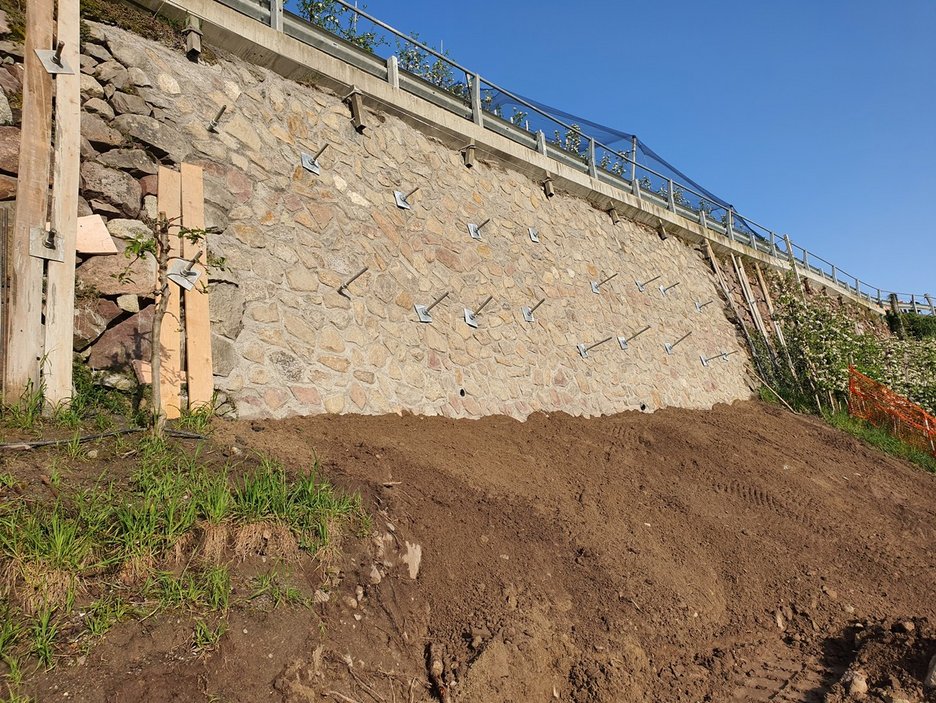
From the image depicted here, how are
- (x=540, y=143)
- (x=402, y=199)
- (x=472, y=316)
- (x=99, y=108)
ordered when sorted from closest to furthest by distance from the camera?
(x=99, y=108), (x=402, y=199), (x=472, y=316), (x=540, y=143)

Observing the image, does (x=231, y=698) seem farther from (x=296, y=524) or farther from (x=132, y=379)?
(x=132, y=379)

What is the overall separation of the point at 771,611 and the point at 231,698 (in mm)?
4028

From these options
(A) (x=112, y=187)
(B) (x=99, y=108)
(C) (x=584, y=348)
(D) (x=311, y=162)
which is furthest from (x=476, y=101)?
(A) (x=112, y=187)

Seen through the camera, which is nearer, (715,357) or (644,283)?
(644,283)

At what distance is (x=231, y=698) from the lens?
2.70 metres

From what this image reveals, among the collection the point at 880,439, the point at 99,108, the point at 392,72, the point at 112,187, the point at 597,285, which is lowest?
the point at 880,439

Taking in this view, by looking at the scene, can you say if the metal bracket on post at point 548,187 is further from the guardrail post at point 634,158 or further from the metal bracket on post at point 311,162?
the metal bracket on post at point 311,162

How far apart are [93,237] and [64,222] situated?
275mm

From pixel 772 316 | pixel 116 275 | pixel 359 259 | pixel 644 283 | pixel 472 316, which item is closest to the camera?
pixel 116 275

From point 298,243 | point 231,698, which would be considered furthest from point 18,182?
point 231,698

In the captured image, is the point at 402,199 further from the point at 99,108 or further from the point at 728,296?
the point at 728,296

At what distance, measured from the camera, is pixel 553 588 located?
14.0 ft

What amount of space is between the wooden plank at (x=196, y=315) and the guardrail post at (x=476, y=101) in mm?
5296

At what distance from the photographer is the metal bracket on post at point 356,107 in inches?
304
